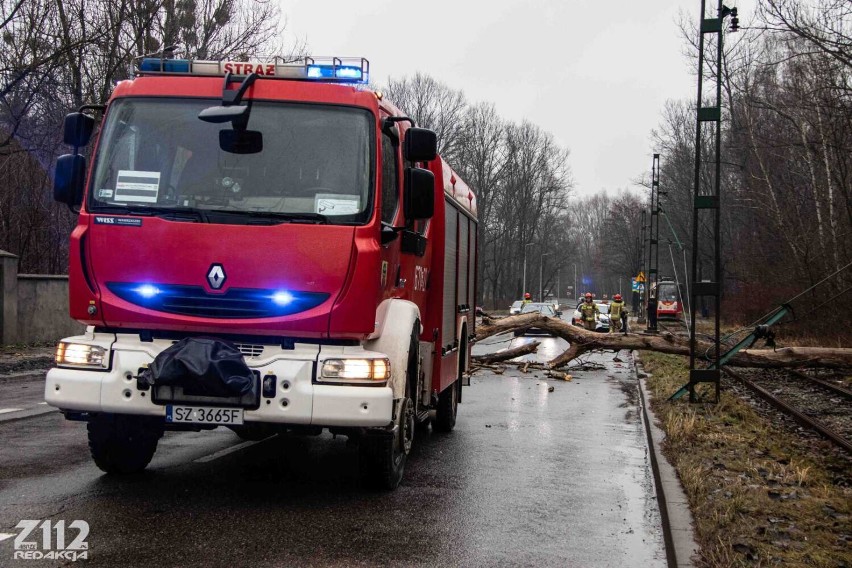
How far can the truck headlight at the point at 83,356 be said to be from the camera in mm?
6227

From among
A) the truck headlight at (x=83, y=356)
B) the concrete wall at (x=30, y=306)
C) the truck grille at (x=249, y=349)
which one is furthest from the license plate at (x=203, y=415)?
the concrete wall at (x=30, y=306)

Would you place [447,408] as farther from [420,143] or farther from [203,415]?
[203,415]

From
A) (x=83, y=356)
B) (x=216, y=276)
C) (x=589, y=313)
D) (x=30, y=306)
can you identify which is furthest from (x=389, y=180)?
(x=589, y=313)

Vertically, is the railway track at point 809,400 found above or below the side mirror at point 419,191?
below

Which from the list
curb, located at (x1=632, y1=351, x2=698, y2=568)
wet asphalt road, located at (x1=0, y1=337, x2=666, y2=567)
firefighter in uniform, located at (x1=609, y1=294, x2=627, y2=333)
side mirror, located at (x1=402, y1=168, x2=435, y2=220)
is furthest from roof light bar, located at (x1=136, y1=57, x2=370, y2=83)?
firefighter in uniform, located at (x1=609, y1=294, x2=627, y2=333)

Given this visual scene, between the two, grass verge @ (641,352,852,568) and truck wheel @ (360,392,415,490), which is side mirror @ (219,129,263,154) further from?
grass verge @ (641,352,852,568)

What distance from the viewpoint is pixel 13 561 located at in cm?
495

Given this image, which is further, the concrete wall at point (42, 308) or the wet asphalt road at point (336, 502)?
the concrete wall at point (42, 308)

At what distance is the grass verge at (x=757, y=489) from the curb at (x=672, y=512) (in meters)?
0.07

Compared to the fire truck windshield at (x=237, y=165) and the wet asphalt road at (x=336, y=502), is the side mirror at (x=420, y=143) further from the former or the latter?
the wet asphalt road at (x=336, y=502)

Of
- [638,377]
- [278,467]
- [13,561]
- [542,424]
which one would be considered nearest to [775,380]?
[638,377]

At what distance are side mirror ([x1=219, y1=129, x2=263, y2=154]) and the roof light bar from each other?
51cm

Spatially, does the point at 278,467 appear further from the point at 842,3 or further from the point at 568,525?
the point at 842,3

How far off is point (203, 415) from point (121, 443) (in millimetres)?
1343
